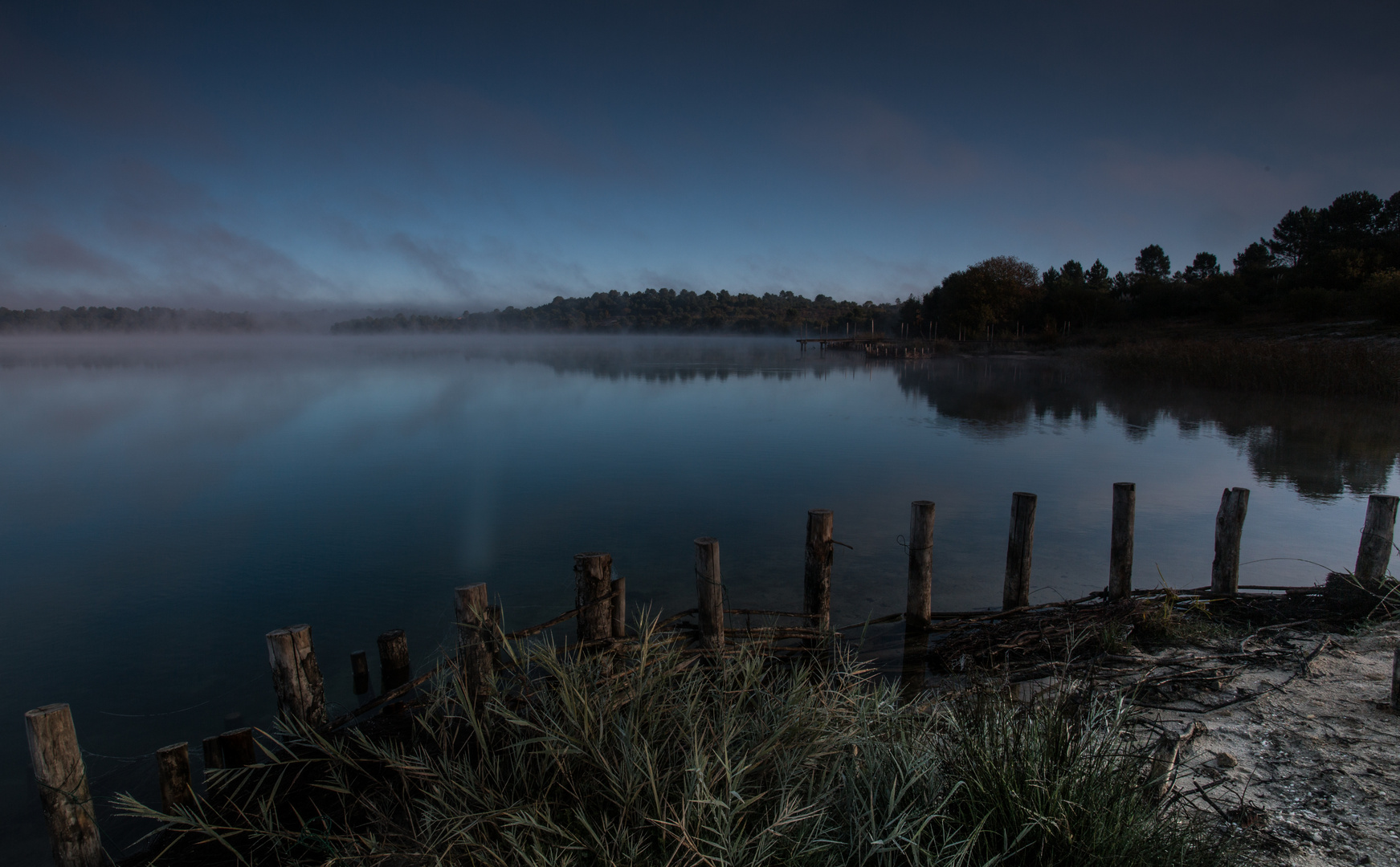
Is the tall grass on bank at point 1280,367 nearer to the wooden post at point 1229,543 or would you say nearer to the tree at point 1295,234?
the wooden post at point 1229,543

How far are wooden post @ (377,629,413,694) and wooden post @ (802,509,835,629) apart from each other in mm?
3270

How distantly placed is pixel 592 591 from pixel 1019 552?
400 cm

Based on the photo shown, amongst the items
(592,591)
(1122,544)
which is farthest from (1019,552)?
(592,591)

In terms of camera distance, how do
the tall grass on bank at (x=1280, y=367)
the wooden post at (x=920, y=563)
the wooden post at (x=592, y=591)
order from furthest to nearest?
1. the tall grass on bank at (x=1280, y=367)
2. the wooden post at (x=920, y=563)
3. the wooden post at (x=592, y=591)

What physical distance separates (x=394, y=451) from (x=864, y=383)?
78.7 ft

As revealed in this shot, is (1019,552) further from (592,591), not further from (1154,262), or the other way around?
(1154,262)

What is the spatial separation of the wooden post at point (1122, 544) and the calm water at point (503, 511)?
369 millimetres

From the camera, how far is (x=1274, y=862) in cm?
276

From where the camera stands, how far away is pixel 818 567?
18.7 ft

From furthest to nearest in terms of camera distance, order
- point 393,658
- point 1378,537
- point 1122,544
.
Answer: point 1122,544, point 1378,537, point 393,658

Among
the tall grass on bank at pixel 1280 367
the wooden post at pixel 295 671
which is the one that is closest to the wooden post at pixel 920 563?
the wooden post at pixel 295 671

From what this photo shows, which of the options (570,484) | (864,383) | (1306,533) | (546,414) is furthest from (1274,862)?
(864,383)

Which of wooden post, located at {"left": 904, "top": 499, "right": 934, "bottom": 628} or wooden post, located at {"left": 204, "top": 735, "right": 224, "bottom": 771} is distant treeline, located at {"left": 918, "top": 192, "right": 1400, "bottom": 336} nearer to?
wooden post, located at {"left": 904, "top": 499, "right": 934, "bottom": 628}

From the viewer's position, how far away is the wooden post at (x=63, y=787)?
10.4 feet
